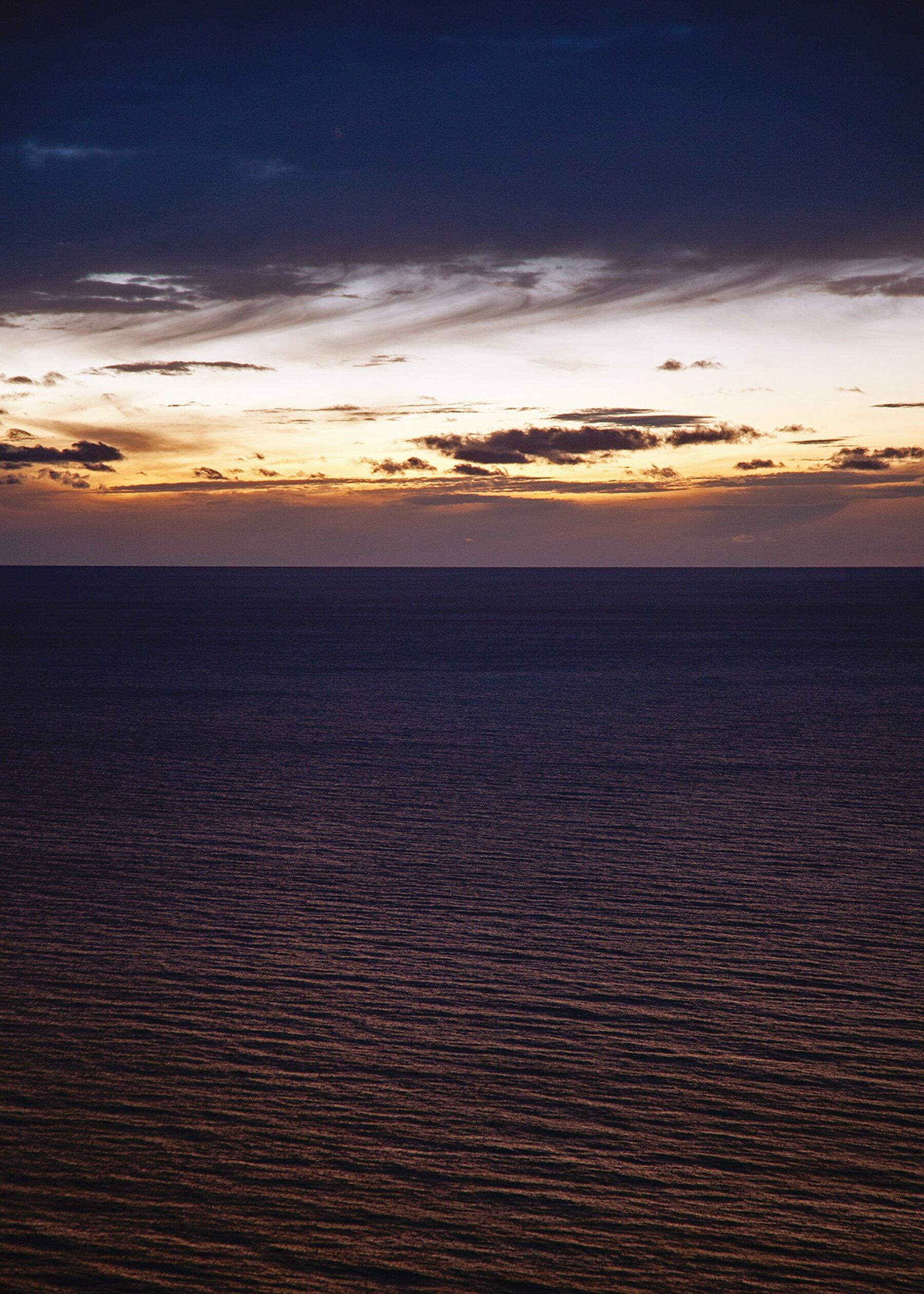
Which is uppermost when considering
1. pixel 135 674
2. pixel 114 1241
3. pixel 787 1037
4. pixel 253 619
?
pixel 253 619

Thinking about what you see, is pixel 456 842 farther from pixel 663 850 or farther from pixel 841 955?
pixel 841 955

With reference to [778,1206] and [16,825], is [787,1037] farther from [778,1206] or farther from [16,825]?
[16,825]

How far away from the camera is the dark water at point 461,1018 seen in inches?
558

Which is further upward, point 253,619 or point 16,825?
point 253,619

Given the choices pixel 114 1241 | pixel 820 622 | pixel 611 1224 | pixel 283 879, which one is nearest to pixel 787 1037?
pixel 611 1224

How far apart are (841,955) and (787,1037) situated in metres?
4.74

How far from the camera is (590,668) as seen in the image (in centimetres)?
8788

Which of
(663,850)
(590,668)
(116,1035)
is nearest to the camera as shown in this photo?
(116,1035)

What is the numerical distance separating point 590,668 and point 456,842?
5553cm

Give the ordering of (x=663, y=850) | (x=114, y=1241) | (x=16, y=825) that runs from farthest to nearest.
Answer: (x=16, y=825)
(x=663, y=850)
(x=114, y=1241)

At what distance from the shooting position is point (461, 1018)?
67.1 feet

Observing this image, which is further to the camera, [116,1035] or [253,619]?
[253,619]

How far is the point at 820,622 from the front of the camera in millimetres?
150875

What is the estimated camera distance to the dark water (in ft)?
46.5
